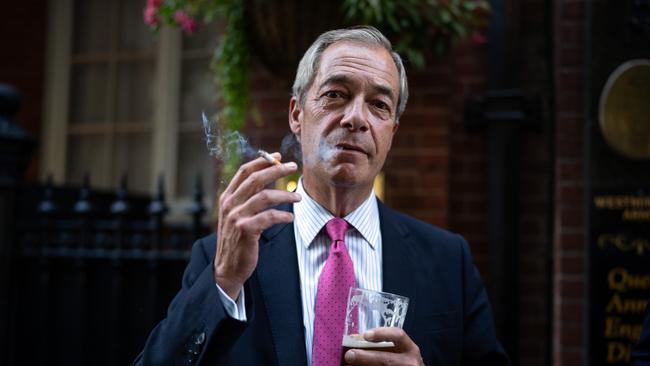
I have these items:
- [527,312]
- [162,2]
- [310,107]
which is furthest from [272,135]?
[310,107]

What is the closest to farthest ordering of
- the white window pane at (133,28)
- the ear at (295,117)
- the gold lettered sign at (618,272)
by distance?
the ear at (295,117), the gold lettered sign at (618,272), the white window pane at (133,28)

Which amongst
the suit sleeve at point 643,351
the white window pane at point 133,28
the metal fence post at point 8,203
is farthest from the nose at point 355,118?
the white window pane at point 133,28

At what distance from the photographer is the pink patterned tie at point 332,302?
2156mm

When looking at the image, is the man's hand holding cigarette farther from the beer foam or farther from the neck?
the neck

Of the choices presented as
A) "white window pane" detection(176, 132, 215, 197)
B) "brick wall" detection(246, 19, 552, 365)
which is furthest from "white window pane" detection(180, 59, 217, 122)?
"brick wall" detection(246, 19, 552, 365)

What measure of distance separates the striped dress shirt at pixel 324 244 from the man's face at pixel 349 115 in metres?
0.10

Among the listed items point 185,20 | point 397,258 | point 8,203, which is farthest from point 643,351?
point 8,203

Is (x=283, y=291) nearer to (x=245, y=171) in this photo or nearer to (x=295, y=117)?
(x=245, y=171)

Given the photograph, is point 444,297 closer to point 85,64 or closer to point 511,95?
point 511,95

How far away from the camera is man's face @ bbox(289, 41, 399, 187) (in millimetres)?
2299

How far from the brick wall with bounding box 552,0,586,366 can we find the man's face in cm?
182

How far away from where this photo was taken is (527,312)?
4.49 m

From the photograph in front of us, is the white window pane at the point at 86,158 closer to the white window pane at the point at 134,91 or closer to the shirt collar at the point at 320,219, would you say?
the white window pane at the point at 134,91

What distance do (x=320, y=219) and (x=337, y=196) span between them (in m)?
0.08
